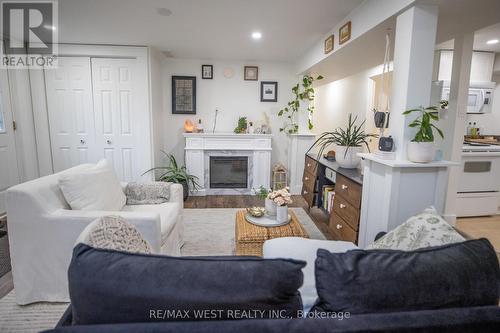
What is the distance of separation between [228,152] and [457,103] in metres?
3.20

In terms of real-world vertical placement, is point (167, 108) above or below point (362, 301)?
above

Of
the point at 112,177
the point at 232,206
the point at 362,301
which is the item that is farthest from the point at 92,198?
the point at 232,206

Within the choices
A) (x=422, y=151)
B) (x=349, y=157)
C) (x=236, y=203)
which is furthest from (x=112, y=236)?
(x=236, y=203)

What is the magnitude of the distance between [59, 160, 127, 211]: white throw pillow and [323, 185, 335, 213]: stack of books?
2.22m

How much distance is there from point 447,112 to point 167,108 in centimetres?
413

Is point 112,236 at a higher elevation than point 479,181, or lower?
higher

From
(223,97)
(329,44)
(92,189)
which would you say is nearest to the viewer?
(92,189)

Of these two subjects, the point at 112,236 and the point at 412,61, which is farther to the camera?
the point at 412,61

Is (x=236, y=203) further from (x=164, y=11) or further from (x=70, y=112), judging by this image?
(x=70, y=112)

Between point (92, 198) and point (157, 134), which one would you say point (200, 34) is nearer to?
point (157, 134)

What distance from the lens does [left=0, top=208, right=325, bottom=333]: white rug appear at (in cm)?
170

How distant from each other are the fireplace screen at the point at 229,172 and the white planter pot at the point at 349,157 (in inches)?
80.0

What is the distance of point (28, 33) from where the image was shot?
3.53 metres

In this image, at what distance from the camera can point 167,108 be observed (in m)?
4.85
